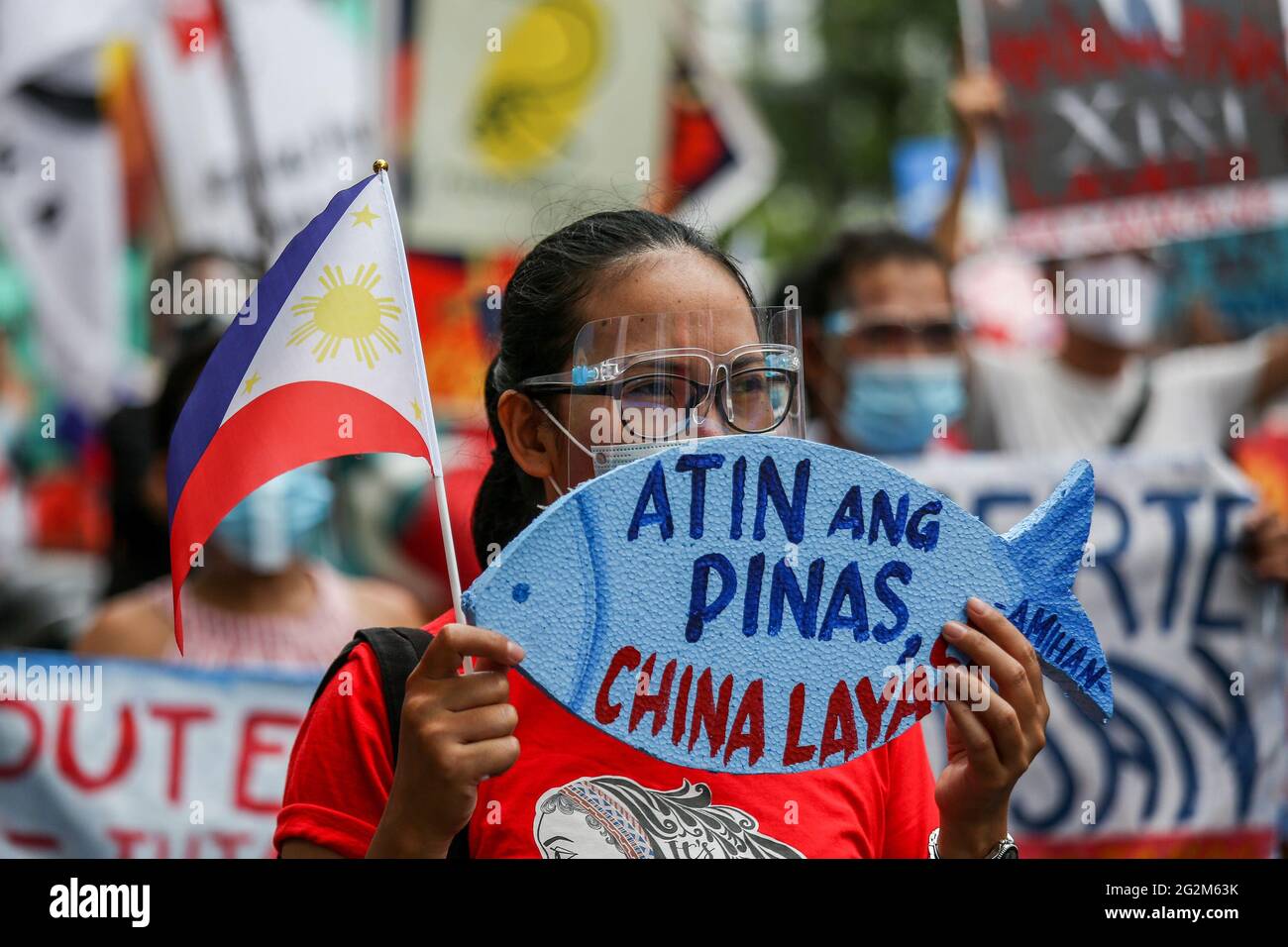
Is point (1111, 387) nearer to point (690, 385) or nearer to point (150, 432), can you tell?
point (150, 432)

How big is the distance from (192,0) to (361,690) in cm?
497

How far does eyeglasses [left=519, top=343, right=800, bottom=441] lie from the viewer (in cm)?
205

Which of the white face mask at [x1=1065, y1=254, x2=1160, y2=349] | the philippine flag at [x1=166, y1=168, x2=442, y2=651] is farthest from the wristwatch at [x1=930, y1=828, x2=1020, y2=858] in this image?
the white face mask at [x1=1065, y1=254, x2=1160, y2=349]

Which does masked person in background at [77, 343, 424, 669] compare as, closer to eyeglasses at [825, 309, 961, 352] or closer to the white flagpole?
eyeglasses at [825, 309, 961, 352]

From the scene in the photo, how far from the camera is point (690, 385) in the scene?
206cm

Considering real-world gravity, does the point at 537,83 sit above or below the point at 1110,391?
above

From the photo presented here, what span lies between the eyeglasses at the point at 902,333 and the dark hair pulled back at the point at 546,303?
228cm

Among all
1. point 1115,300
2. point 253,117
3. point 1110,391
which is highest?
point 253,117

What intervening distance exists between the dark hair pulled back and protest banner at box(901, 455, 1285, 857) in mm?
2338

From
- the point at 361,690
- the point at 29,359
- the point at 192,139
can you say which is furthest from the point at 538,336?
the point at 29,359

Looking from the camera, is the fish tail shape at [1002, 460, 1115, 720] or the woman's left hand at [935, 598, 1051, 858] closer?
the woman's left hand at [935, 598, 1051, 858]

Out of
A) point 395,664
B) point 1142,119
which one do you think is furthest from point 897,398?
point 395,664

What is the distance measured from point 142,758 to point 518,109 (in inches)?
139
